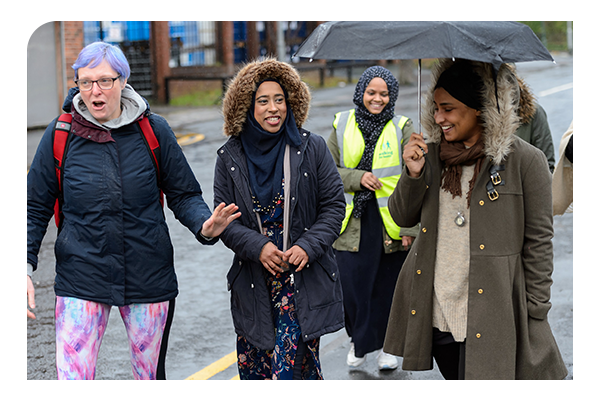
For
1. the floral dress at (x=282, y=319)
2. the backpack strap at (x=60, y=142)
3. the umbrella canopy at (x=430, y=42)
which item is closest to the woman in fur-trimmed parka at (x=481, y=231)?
the umbrella canopy at (x=430, y=42)

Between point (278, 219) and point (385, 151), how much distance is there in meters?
1.48

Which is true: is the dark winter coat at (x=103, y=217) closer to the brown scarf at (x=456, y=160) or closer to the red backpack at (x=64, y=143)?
the red backpack at (x=64, y=143)

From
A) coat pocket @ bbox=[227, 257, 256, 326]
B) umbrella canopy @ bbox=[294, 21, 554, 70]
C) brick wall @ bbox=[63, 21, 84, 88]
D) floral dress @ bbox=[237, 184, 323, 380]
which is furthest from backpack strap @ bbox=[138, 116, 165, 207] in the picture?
brick wall @ bbox=[63, 21, 84, 88]

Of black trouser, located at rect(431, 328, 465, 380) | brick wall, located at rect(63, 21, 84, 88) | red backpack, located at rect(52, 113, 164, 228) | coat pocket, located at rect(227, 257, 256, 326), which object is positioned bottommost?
black trouser, located at rect(431, 328, 465, 380)

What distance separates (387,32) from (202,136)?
11.7m

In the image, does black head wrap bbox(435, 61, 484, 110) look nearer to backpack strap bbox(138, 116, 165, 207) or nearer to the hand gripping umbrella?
the hand gripping umbrella

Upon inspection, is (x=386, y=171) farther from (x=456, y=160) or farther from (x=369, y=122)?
(x=456, y=160)

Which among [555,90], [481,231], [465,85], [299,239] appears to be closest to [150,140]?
[299,239]

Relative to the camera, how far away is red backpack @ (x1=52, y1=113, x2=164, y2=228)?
3568mm

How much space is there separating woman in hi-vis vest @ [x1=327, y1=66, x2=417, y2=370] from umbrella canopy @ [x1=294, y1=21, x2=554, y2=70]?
1.70 m

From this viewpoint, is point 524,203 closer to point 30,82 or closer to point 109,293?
point 109,293

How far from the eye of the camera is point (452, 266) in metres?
3.64

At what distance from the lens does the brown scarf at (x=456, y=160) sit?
139 inches

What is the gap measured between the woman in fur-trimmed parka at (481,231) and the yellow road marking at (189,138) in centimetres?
1055
